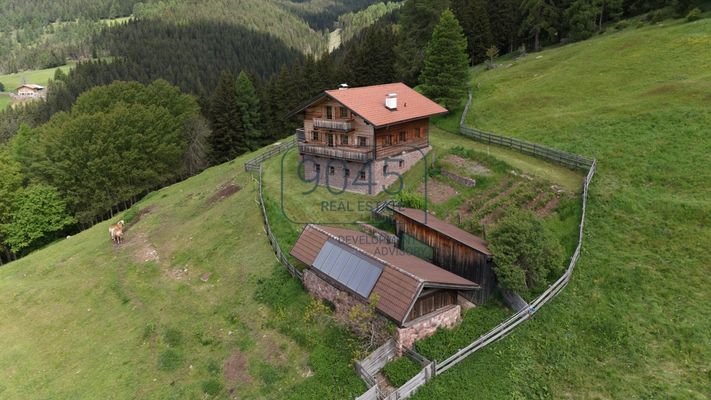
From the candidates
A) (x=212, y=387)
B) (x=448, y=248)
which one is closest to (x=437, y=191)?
(x=448, y=248)

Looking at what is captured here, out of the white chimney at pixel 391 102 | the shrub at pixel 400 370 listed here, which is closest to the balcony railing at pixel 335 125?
the white chimney at pixel 391 102

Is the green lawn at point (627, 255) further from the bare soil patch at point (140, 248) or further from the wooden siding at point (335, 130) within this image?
the bare soil patch at point (140, 248)

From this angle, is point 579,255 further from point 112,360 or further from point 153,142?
point 153,142

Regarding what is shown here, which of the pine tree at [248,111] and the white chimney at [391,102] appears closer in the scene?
the white chimney at [391,102]

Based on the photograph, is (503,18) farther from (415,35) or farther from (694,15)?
(694,15)

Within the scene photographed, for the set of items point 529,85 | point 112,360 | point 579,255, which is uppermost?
point 529,85

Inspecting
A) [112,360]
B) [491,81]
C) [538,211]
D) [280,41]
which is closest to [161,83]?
[491,81]

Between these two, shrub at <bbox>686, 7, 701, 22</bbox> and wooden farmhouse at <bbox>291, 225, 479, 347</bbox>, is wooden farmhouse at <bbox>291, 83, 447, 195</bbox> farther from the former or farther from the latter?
shrub at <bbox>686, 7, 701, 22</bbox>
